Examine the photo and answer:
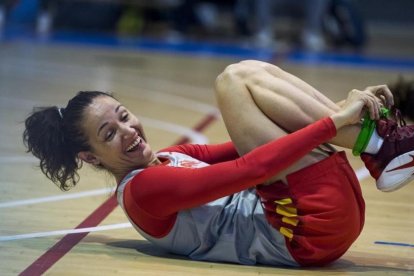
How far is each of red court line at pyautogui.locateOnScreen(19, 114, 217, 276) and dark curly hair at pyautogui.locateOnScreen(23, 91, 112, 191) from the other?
0.26 metres

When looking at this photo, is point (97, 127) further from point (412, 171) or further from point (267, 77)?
point (412, 171)

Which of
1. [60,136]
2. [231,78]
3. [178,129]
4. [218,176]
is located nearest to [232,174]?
[218,176]

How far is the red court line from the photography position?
2919 millimetres

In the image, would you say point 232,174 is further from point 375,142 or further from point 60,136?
point 60,136

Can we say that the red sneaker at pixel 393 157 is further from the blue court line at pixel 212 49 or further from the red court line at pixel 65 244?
the blue court line at pixel 212 49

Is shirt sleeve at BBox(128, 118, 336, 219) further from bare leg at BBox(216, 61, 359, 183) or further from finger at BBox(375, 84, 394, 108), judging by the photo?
finger at BBox(375, 84, 394, 108)

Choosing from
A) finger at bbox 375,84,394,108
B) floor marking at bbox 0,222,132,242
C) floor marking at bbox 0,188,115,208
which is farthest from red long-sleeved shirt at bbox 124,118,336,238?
floor marking at bbox 0,188,115,208

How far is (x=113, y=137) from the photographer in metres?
3.00

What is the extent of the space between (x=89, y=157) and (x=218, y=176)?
1.77 feet

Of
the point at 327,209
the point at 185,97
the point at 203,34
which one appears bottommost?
the point at 203,34

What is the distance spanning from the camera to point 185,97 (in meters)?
7.16

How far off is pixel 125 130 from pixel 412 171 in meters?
1.01

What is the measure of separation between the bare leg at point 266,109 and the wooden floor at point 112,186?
1.52 ft

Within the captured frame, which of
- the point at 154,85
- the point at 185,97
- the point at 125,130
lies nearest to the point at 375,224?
the point at 125,130
